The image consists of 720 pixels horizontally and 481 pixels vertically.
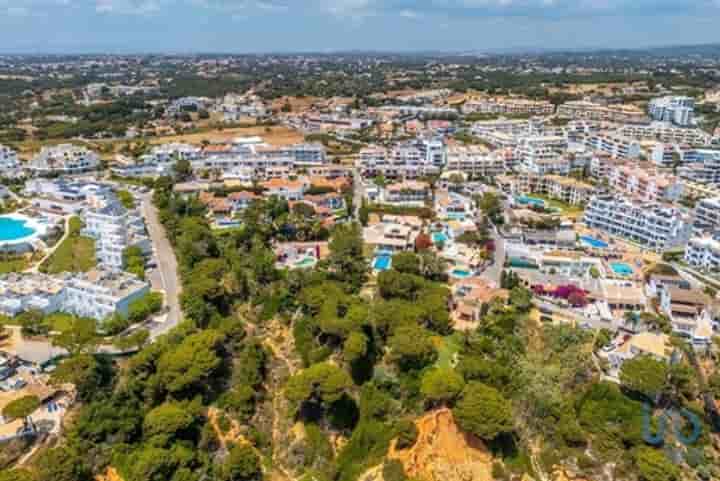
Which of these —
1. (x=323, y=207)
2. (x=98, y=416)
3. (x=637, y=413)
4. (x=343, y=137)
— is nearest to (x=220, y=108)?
(x=343, y=137)

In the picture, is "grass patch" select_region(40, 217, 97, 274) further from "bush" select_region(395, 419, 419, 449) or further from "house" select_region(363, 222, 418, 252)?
"bush" select_region(395, 419, 419, 449)

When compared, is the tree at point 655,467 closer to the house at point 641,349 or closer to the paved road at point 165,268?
the house at point 641,349

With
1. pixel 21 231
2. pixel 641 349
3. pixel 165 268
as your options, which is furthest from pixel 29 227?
pixel 641 349

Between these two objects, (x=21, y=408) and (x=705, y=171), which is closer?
(x=21, y=408)

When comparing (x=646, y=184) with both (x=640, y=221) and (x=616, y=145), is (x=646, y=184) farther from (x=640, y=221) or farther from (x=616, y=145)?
(x=616, y=145)

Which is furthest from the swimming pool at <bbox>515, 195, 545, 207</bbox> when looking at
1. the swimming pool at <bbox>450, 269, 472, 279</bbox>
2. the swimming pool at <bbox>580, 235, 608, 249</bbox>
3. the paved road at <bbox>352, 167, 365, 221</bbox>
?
the swimming pool at <bbox>450, 269, 472, 279</bbox>

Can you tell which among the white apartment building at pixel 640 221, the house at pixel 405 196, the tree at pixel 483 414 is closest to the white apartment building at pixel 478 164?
the house at pixel 405 196
